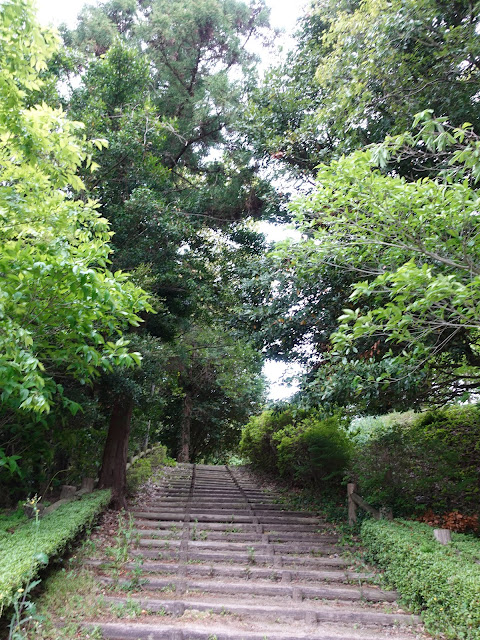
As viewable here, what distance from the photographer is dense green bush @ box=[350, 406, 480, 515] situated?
6.07 metres

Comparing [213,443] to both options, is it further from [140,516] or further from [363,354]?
[363,354]

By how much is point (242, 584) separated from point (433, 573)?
2.11 m

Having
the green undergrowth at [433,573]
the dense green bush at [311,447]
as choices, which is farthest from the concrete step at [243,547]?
the dense green bush at [311,447]

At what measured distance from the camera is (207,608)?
4.28 m

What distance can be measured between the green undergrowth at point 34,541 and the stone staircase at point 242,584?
65 centimetres

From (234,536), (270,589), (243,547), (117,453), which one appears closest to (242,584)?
(270,589)

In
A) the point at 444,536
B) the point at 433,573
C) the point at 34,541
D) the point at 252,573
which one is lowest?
the point at 252,573

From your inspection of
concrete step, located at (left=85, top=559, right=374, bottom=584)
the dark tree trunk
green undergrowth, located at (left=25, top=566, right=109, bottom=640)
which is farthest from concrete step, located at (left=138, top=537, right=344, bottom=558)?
the dark tree trunk

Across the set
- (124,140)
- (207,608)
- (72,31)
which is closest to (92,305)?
(207,608)

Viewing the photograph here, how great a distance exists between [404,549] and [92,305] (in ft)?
13.4

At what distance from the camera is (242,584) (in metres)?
4.93

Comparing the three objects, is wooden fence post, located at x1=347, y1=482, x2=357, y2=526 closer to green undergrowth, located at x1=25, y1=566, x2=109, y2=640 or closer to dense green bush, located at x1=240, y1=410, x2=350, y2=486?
dense green bush, located at x1=240, y1=410, x2=350, y2=486

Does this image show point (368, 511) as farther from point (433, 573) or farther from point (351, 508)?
point (433, 573)

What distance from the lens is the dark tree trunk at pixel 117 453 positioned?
7.70m
